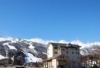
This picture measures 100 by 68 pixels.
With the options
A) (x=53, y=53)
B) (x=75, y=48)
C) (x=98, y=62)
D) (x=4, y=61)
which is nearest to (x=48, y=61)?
(x=53, y=53)

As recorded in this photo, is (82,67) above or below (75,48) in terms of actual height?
below

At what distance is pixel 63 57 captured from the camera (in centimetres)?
8506

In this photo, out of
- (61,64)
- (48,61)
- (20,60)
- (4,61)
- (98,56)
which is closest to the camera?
(61,64)

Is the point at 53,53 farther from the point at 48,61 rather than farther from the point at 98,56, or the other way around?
the point at 98,56

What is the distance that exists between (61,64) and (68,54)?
34.3ft

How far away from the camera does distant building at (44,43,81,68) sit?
8456cm

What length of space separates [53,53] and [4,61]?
44.6 m

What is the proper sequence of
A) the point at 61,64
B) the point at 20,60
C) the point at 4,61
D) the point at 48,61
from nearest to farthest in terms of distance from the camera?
the point at 61,64 → the point at 48,61 → the point at 20,60 → the point at 4,61

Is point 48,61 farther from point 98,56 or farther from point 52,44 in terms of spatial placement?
point 98,56

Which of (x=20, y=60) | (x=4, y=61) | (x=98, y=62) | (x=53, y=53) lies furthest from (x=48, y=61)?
(x=4, y=61)

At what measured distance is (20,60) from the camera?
11856 centimetres

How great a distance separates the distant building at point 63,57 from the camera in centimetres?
8456

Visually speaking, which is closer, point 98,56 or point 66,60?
point 66,60

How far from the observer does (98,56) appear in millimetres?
101812
